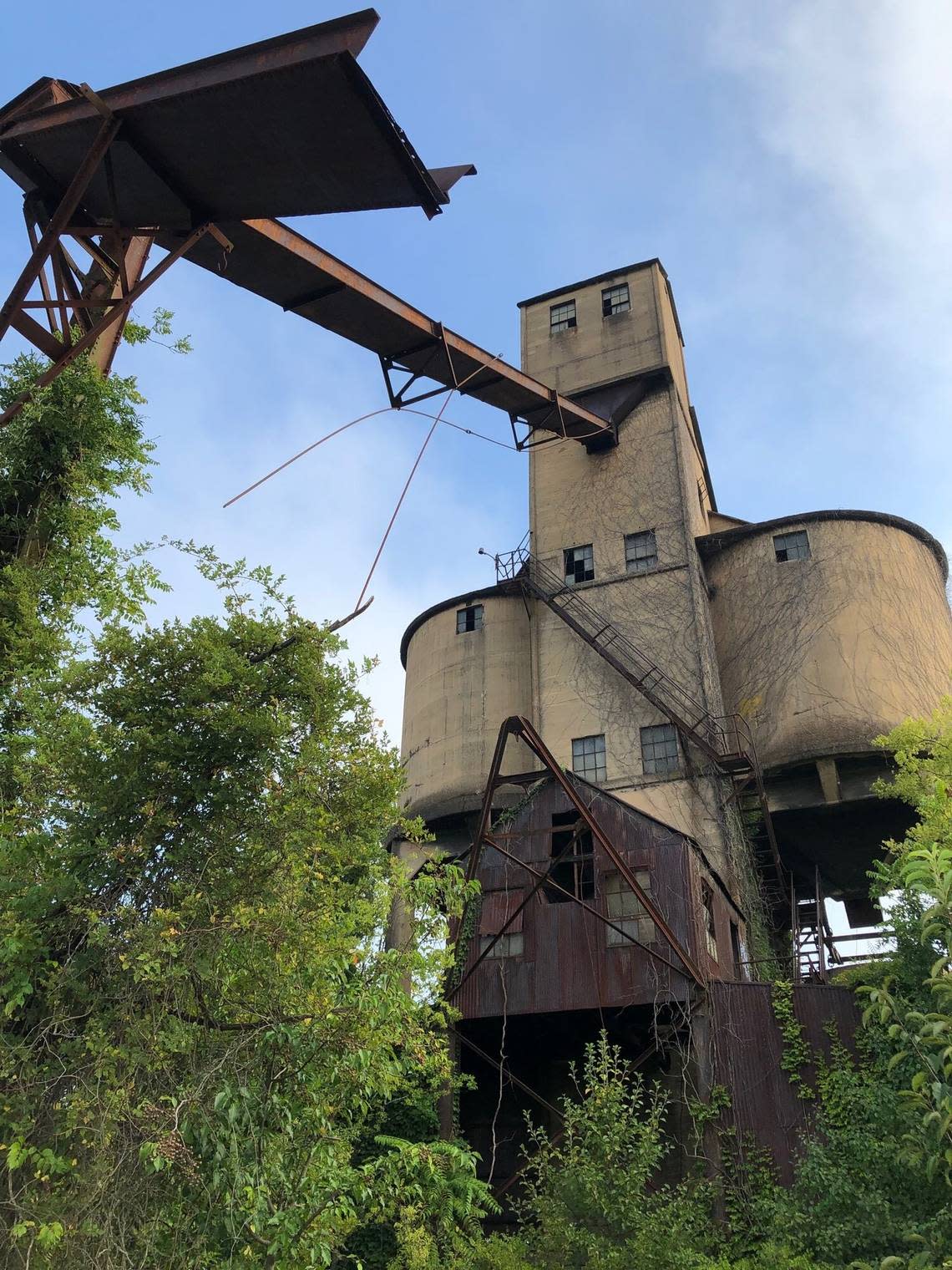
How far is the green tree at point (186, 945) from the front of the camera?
725cm

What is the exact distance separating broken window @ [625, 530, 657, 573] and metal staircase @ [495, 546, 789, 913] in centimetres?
159

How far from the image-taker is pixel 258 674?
29.3 feet

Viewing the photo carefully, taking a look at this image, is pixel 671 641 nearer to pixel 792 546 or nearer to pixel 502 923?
pixel 792 546

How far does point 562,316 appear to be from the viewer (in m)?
32.1

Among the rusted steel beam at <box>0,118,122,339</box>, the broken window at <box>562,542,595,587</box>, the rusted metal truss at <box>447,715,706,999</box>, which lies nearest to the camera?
the rusted steel beam at <box>0,118,122,339</box>

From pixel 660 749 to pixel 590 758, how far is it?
5.79 feet

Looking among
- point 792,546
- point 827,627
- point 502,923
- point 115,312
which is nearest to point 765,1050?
point 502,923

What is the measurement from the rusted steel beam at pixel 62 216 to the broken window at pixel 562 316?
78.2 feet

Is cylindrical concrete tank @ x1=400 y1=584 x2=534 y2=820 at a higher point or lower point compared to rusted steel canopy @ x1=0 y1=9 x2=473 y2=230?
higher

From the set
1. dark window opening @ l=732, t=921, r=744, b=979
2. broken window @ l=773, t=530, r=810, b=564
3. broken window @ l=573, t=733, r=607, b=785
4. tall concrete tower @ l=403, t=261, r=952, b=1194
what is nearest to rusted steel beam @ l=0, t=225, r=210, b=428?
tall concrete tower @ l=403, t=261, r=952, b=1194

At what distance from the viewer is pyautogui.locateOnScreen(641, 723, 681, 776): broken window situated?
24.0 m

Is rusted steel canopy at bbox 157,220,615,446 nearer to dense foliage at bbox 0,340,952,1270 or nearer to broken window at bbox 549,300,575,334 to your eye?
dense foliage at bbox 0,340,952,1270

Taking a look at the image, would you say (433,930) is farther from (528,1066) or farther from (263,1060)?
(528,1066)

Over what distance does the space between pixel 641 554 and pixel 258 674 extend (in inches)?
768
